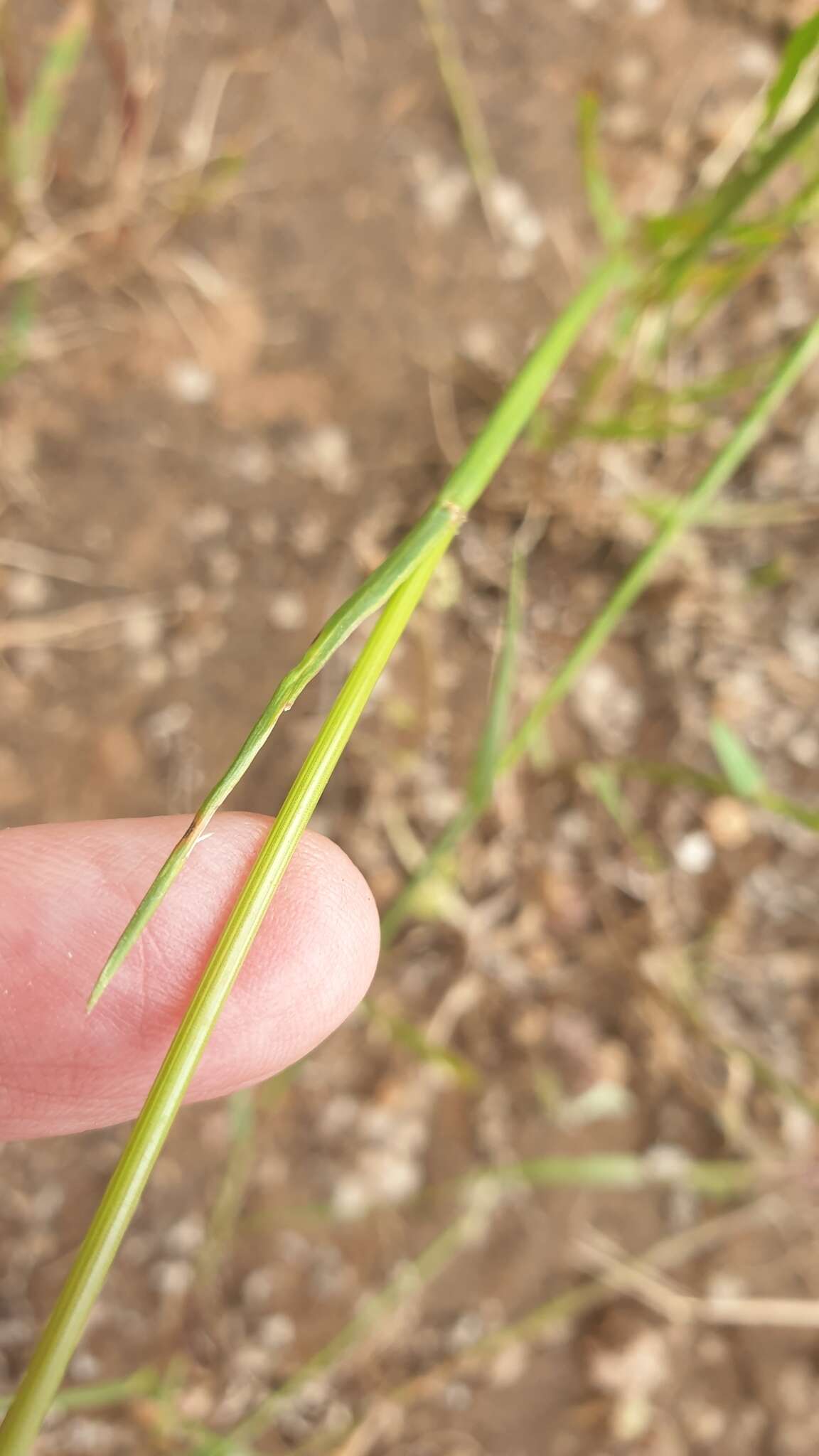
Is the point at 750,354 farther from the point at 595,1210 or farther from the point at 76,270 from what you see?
the point at 595,1210

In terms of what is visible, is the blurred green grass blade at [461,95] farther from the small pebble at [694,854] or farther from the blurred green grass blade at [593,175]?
the small pebble at [694,854]

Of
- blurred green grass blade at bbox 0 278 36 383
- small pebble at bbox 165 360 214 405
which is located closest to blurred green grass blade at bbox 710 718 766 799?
small pebble at bbox 165 360 214 405

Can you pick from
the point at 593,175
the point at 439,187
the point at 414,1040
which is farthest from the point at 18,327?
the point at 414,1040

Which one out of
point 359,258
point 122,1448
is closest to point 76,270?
point 359,258

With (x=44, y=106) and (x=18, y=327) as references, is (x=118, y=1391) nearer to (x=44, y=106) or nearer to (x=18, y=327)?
(x=18, y=327)

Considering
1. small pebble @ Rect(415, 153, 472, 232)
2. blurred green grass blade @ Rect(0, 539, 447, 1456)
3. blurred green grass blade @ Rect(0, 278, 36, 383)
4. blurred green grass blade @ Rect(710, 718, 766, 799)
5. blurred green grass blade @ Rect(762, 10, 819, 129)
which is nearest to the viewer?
blurred green grass blade @ Rect(0, 539, 447, 1456)

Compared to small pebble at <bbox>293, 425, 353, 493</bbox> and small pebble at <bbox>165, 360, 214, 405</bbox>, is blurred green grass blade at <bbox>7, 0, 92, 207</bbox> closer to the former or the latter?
small pebble at <bbox>165, 360, 214, 405</bbox>

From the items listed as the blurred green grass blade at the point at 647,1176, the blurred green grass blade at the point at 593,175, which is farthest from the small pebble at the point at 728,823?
the blurred green grass blade at the point at 593,175
